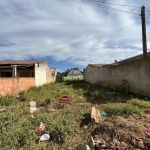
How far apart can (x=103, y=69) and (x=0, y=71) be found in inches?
438

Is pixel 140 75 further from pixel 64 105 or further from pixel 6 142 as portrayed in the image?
pixel 6 142

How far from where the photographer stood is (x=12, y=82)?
10.7 meters

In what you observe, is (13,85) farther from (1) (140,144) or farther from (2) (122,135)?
(1) (140,144)

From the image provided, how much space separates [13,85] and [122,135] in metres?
8.89

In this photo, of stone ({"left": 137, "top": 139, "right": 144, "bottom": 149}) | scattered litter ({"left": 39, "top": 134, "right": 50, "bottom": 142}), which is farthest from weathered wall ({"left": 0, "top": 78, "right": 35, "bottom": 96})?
stone ({"left": 137, "top": 139, "right": 144, "bottom": 149})

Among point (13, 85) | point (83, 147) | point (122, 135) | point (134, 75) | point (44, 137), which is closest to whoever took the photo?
point (83, 147)

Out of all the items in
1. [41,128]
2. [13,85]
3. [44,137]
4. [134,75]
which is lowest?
[44,137]

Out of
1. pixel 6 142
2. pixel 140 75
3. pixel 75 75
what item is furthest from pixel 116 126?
pixel 75 75

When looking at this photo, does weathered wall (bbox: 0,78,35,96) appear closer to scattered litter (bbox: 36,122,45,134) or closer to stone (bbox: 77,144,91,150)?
scattered litter (bbox: 36,122,45,134)

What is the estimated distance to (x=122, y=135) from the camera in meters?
3.80

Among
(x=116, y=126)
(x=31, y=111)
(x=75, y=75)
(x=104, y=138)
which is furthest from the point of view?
(x=75, y=75)

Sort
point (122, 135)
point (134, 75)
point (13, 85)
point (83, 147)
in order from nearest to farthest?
point (83, 147), point (122, 135), point (134, 75), point (13, 85)

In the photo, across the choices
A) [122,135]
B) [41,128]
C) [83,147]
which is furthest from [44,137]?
[122,135]

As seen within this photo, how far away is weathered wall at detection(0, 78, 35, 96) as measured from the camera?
32.8ft
